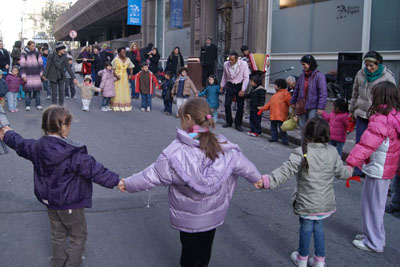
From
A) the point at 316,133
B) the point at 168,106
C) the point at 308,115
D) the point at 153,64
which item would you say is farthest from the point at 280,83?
the point at 153,64

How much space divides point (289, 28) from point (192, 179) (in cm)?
1148

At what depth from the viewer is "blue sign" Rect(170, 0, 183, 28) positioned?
20891mm

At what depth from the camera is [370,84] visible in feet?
20.1

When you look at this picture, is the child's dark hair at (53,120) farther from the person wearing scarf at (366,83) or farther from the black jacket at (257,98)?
the black jacket at (257,98)

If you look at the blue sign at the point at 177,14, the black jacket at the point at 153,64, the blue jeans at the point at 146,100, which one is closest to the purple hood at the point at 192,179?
the blue jeans at the point at 146,100

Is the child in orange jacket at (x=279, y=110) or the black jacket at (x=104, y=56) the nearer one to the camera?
the child in orange jacket at (x=279, y=110)

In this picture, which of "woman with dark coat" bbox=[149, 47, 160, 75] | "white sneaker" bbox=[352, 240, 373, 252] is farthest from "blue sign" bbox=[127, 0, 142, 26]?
"white sneaker" bbox=[352, 240, 373, 252]

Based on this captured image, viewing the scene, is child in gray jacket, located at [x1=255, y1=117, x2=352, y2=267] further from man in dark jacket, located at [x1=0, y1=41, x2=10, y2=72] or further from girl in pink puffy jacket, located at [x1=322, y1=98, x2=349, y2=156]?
man in dark jacket, located at [x1=0, y1=41, x2=10, y2=72]

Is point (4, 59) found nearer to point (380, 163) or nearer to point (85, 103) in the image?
point (85, 103)

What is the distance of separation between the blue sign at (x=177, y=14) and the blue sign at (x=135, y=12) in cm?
545

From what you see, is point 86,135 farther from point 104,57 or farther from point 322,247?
point 104,57

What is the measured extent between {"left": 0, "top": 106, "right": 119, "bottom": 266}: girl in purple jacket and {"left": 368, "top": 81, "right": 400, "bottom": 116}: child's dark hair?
8.29 ft

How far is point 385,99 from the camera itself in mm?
4160

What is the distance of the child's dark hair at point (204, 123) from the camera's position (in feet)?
9.80
